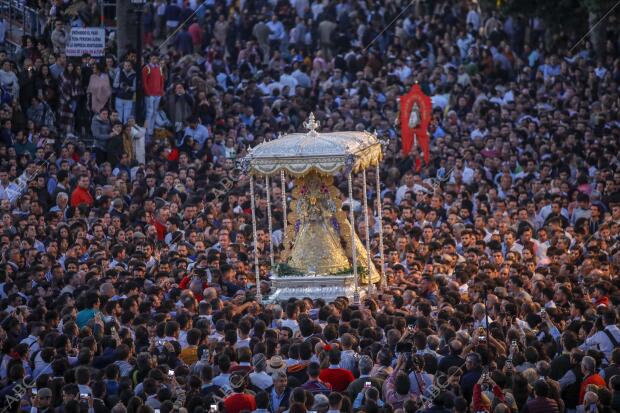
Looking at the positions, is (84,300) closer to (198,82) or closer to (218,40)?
(198,82)

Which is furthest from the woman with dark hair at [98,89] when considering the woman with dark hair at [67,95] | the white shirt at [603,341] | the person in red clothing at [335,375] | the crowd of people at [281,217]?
the white shirt at [603,341]

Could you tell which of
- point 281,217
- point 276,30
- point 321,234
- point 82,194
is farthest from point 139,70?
point 276,30

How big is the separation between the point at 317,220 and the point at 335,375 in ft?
22.7

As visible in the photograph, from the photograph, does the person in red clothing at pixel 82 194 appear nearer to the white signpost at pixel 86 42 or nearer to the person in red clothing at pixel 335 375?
the white signpost at pixel 86 42

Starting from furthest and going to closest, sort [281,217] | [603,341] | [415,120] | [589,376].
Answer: [415,120] → [281,217] → [603,341] → [589,376]

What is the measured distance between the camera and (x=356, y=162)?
21016 millimetres

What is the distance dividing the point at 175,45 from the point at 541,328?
19194mm

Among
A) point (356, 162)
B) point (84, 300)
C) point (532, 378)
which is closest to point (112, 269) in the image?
point (84, 300)

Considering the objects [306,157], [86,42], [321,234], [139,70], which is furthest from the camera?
[86,42]

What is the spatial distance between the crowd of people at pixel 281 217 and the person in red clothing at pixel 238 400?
0.08 ft

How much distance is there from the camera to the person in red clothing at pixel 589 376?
14.7m

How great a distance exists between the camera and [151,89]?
29031 mm

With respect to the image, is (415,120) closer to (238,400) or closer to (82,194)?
(82,194)

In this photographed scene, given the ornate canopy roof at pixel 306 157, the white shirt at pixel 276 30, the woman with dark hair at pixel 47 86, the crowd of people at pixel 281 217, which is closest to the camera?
the crowd of people at pixel 281 217
